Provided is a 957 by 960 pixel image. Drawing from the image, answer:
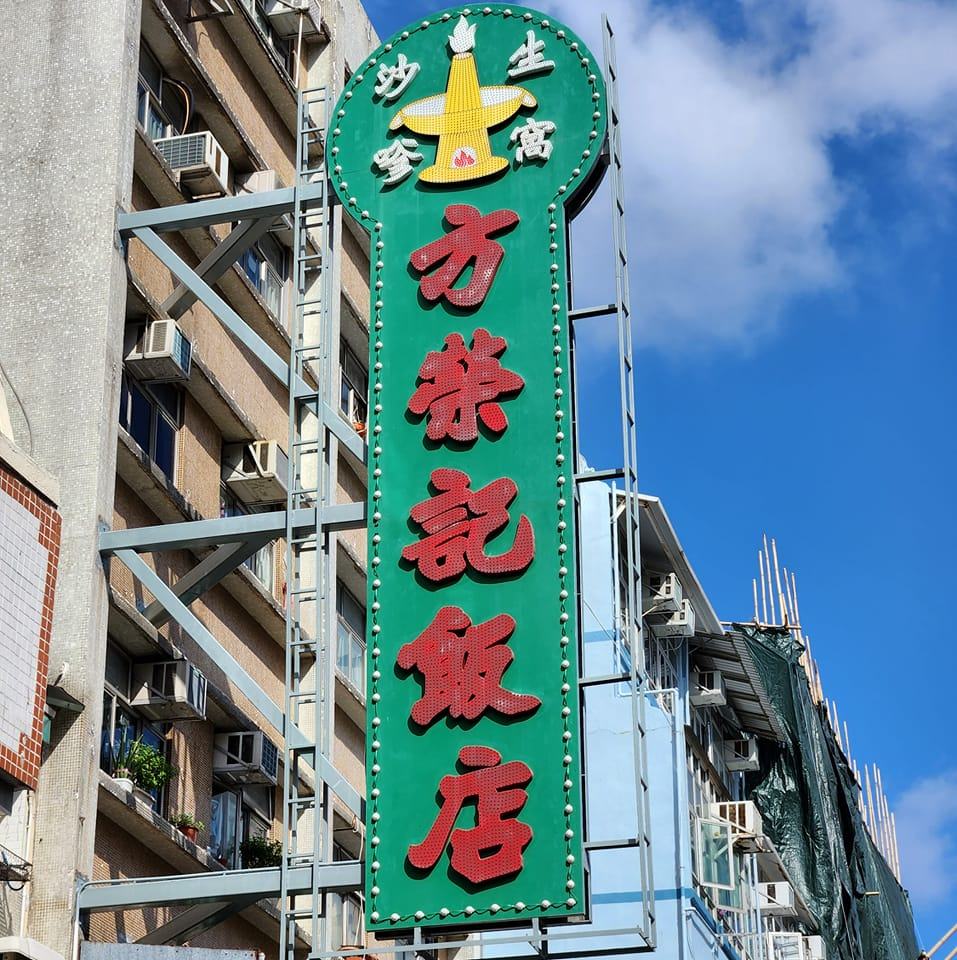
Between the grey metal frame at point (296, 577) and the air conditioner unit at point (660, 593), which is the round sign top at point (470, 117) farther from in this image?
the air conditioner unit at point (660, 593)

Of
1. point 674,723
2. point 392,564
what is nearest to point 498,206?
point 392,564

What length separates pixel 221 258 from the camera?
1803cm

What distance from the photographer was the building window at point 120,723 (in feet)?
53.1

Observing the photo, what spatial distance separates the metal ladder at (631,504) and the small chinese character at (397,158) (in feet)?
6.01

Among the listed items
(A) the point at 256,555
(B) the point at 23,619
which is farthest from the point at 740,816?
(B) the point at 23,619

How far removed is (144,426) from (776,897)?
57.1ft

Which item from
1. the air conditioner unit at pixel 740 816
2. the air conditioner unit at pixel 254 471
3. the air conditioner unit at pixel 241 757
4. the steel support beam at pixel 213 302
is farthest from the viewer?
the air conditioner unit at pixel 740 816

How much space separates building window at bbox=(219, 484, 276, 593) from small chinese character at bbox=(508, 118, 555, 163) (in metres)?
4.95

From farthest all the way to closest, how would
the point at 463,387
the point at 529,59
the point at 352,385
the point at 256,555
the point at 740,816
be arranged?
1. the point at 740,816
2. the point at 352,385
3. the point at 256,555
4. the point at 529,59
5. the point at 463,387

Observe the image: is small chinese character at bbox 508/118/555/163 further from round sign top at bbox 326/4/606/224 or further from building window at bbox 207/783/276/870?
building window at bbox 207/783/276/870

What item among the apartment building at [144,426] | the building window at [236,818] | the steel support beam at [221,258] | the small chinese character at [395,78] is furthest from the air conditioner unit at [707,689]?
the small chinese character at [395,78]

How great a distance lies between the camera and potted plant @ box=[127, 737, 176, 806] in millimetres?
16266

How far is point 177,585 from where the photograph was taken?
1689 centimetres

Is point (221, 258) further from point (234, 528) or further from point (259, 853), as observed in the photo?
point (259, 853)
